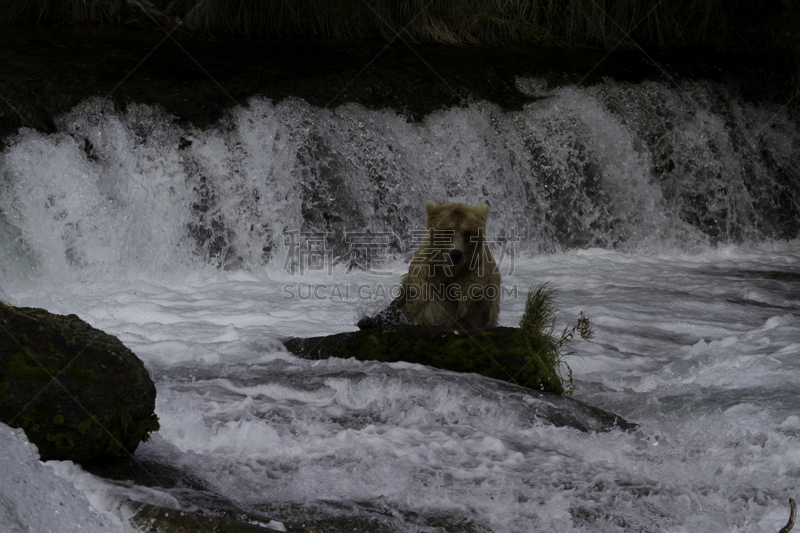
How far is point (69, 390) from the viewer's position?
2822mm

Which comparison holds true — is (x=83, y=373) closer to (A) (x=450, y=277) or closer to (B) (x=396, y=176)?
(A) (x=450, y=277)

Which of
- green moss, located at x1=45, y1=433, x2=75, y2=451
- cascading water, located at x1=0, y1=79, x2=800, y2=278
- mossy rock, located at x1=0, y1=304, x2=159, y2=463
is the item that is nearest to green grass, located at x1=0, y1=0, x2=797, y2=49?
cascading water, located at x1=0, y1=79, x2=800, y2=278

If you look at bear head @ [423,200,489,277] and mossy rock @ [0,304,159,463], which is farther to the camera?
bear head @ [423,200,489,277]

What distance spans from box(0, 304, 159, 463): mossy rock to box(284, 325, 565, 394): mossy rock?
1.74 metres

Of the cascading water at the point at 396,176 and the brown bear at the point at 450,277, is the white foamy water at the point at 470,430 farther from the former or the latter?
the cascading water at the point at 396,176

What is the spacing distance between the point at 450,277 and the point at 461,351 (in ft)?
1.77

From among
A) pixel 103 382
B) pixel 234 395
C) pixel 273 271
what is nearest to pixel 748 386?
pixel 234 395

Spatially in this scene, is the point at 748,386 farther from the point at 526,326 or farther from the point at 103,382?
the point at 103,382

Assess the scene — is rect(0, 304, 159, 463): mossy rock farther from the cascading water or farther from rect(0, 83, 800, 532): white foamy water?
the cascading water

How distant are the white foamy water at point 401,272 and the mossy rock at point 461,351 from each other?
147 mm

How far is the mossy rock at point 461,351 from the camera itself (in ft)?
14.1

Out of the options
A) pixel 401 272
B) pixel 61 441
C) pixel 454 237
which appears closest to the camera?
pixel 61 441

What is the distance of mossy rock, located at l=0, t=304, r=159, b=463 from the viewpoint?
2.76 meters

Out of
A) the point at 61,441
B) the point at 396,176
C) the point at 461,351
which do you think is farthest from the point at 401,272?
the point at 61,441
